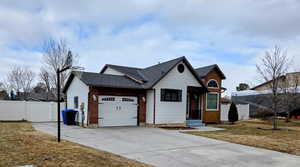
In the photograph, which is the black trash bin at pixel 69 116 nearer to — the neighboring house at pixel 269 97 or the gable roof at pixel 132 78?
the gable roof at pixel 132 78

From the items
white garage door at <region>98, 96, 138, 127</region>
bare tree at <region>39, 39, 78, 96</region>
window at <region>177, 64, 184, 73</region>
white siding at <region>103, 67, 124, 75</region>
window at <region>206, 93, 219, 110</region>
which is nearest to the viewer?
white garage door at <region>98, 96, 138, 127</region>

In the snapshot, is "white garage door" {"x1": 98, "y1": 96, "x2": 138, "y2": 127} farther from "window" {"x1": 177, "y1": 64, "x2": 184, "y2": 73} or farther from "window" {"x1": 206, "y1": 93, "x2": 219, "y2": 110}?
"window" {"x1": 206, "y1": 93, "x2": 219, "y2": 110}

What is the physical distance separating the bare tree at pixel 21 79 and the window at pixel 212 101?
26.7m

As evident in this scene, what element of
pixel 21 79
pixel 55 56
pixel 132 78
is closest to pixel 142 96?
pixel 132 78

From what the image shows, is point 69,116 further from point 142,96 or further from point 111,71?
point 111,71

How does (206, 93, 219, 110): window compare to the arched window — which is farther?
the arched window

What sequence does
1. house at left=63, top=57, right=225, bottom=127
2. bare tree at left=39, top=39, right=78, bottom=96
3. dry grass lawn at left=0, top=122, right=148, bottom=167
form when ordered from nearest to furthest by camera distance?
1. dry grass lawn at left=0, top=122, right=148, bottom=167
2. house at left=63, top=57, right=225, bottom=127
3. bare tree at left=39, top=39, right=78, bottom=96

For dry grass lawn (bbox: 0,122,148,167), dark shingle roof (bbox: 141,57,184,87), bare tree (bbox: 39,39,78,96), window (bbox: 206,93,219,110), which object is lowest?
dry grass lawn (bbox: 0,122,148,167)

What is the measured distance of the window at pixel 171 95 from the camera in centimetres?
1469

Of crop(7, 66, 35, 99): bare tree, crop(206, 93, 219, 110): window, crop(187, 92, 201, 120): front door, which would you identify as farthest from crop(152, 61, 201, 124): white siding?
crop(7, 66, 35, 99): bare tree

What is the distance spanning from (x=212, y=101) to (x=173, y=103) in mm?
4563

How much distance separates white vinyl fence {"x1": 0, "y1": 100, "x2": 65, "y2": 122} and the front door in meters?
11.1

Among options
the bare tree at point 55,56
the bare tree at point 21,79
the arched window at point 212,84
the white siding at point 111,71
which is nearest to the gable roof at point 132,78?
the white siding at point 111,71

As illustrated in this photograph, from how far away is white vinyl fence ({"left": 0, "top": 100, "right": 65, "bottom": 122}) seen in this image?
16.0m
